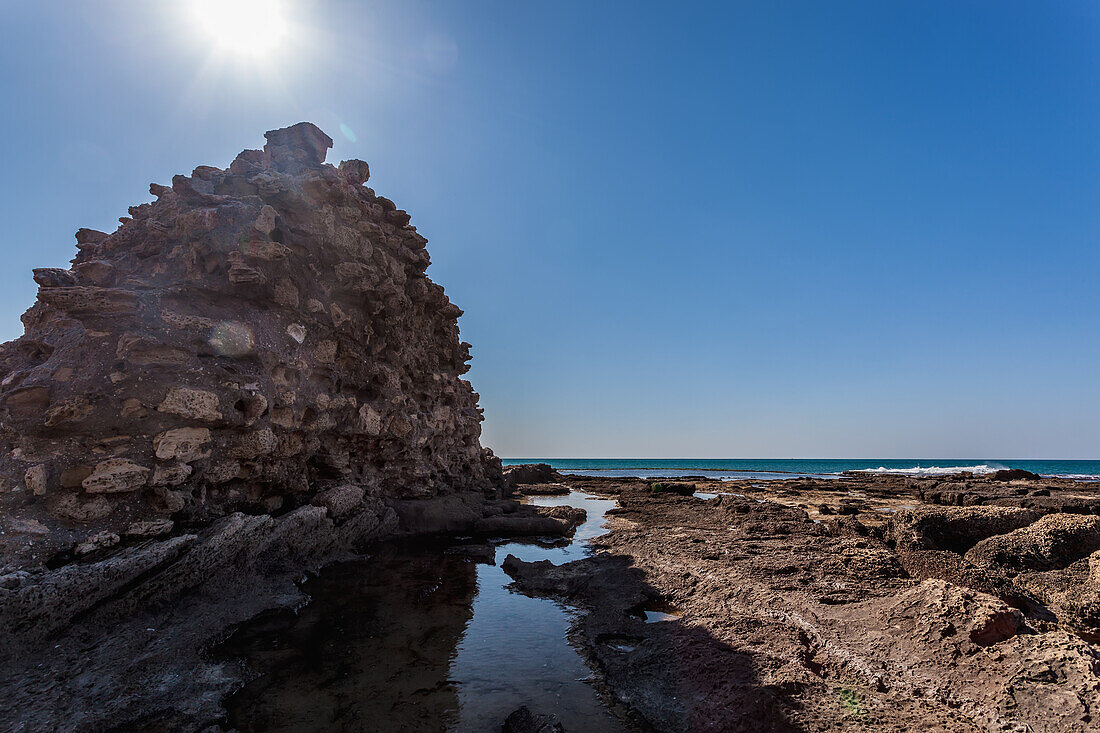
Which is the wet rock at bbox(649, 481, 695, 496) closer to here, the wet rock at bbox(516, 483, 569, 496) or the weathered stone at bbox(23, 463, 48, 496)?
the wet rock at bbox(516, 483, 569, 496)

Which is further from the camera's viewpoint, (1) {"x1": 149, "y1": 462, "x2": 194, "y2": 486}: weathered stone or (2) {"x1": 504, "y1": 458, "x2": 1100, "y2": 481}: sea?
(2) {"x1": 504, "y1": 458, "x2": 1100, "y2": 481}: sea

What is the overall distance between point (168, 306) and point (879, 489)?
144ft

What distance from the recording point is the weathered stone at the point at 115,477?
29.1 feet

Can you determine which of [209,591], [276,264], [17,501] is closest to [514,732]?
[209,591]

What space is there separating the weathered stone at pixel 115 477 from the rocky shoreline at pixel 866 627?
8.46 metres

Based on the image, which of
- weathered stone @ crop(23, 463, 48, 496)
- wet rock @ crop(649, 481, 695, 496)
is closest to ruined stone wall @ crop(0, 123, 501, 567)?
weathered stone @ crop(23, 463, 48, 496)

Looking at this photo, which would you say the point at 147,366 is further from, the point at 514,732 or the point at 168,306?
the point at 514,732

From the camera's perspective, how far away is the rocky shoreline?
4.89 metres

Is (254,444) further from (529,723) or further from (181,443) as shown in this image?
(529,723)

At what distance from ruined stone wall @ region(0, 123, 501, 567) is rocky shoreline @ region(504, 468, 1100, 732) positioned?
810 cm

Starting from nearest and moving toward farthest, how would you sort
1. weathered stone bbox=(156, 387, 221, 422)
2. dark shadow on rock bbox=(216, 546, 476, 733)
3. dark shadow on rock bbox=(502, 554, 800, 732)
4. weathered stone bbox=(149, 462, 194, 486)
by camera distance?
1. dark shadow on rock bbox=(502, 554, 800, 732)
2. dark shadow on rock bbox=(216, 546, 476, 733)
3. weathered stone bbox=(149, 462, 194, 486)
4. weathered stone bbox=(156, 387, 221, 422)

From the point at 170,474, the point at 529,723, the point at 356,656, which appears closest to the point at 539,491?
the point at 170,474

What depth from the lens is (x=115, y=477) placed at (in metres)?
9.10

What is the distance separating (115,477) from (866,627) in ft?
43.2
